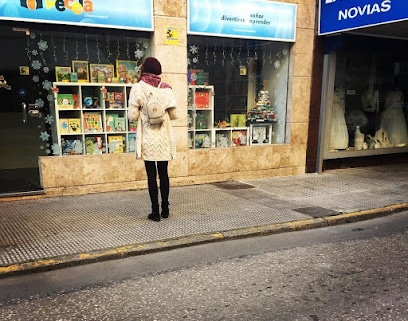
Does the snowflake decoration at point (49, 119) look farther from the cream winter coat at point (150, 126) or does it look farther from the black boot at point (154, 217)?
the black boot at point (154, 217)

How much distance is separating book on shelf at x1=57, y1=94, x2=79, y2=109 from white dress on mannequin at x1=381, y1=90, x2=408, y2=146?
7270 millimetres

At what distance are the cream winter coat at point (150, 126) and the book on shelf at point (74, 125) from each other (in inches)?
78.4

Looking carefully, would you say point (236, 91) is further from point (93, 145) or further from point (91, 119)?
point (93, 145)

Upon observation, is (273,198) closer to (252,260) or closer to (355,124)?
(252,260)

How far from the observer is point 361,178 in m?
7.82

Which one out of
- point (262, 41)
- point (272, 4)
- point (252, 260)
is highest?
→ point (272, 4)

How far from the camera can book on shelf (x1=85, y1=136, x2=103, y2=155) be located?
643 cm

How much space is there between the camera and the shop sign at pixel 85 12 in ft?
17.6

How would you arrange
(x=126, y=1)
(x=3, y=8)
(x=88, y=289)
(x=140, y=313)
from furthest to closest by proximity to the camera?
(x=126, y=1) < (x=3, y=8) < (x=88, y=289) < (x=140, y=313)

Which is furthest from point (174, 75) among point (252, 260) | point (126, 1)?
point (252, 260)

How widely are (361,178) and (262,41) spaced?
340 centimetres

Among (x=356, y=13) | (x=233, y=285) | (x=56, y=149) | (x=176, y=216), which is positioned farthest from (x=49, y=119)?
(x=356, y=13)

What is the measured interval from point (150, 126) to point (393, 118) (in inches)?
285

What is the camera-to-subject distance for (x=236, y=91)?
25.2 feet
